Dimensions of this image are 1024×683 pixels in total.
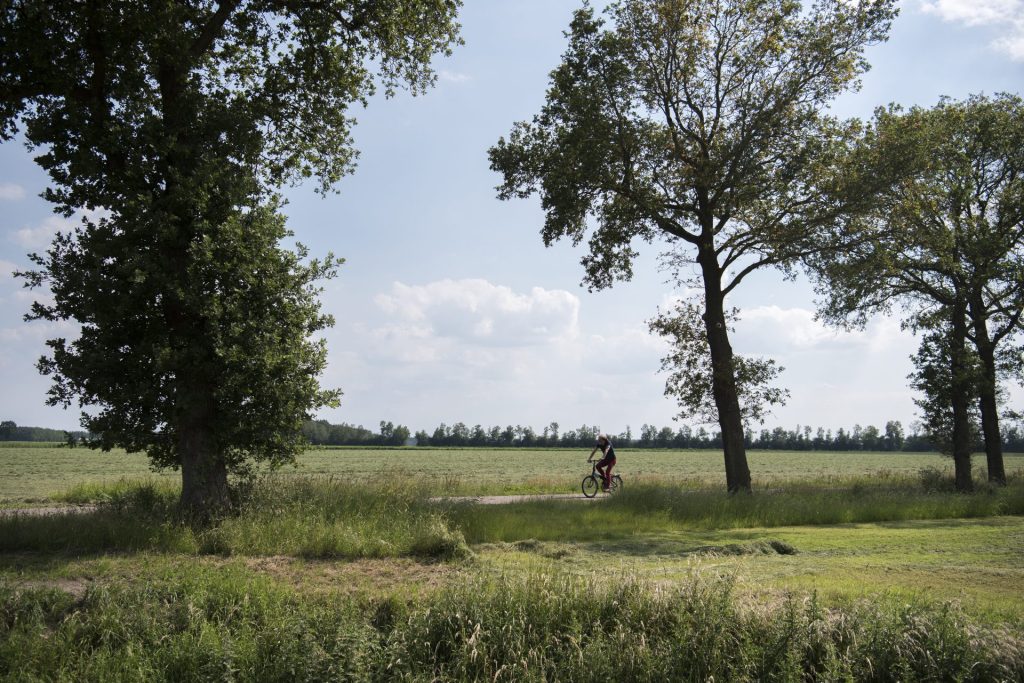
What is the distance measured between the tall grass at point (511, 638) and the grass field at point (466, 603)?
0.07 ft

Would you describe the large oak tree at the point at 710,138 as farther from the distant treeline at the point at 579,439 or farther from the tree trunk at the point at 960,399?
the distant treeline at the point at 579,439

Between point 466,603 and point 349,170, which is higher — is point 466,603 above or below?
below

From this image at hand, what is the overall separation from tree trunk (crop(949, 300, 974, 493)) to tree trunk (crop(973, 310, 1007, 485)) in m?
0.60

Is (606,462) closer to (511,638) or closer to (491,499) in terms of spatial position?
(491,499)

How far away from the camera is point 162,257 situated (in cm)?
1322

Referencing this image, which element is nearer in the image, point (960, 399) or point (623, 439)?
point (960, 399)

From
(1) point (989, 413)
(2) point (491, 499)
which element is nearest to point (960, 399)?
(1) point (989, 413)

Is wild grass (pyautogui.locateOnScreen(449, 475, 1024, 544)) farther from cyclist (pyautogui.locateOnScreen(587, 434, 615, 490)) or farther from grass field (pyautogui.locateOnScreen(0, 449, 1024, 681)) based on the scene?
cyclist (pyautogui.locateOnScreen(587, 434, 615, 490))

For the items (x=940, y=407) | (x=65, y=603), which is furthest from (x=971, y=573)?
(x=940, y=407)

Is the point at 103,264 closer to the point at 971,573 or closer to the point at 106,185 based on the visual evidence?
the point at 106,185

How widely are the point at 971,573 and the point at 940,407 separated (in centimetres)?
2213

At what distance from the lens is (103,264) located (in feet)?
43.9

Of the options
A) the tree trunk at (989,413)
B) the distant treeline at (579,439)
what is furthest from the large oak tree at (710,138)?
the distant treeline at (579,439)

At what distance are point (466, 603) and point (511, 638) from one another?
0.67 meters
